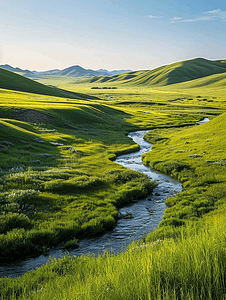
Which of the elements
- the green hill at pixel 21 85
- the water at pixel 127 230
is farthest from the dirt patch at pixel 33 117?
the green hill at pixel 21 85

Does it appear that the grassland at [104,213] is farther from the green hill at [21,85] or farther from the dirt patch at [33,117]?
the green hill at [21,85]

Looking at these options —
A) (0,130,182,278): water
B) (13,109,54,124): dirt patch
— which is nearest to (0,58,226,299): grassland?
(0,130,182,278): water

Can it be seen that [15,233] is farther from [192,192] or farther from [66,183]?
[192,192]

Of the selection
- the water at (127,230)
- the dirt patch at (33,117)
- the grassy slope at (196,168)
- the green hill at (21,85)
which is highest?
the green hill at (21,85)

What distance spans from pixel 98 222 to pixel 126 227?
1.91 meters

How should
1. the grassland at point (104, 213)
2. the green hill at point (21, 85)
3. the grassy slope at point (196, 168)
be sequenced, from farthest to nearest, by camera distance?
the green hill at point (21, 85) < the grassy slope at point (196, 168) < the grassland at point (104, 213)

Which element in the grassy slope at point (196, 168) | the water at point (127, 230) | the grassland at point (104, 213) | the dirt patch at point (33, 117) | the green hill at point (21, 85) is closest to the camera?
the grassland at point (104, 213)

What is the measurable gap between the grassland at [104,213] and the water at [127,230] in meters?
0.72

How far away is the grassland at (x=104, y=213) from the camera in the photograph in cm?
434

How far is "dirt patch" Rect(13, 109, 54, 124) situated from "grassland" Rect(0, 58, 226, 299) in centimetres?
343

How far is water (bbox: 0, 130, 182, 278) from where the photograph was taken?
11774 millimetres

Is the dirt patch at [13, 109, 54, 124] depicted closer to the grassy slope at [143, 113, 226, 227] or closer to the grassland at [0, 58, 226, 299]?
the grassland at [0, 58, 226, 299]

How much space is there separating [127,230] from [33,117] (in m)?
48.5

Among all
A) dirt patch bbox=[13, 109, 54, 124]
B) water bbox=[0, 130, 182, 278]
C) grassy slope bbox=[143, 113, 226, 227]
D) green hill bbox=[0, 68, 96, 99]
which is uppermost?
green hill bbox=[0, 68, 96, 99]
